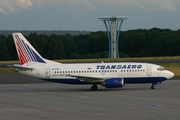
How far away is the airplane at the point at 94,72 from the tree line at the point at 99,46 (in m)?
101

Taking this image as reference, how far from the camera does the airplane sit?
45594 millimetres

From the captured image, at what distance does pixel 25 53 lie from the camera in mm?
47156

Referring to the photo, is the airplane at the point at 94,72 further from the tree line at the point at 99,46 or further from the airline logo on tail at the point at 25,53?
the tree line at the point at 99,46

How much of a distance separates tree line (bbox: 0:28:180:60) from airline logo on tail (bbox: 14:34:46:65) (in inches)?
3947

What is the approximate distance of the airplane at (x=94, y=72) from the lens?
1795 inches

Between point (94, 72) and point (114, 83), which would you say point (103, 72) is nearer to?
point (94, 72)

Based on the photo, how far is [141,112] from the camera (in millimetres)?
28344

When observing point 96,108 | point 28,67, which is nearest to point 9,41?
point 28,67

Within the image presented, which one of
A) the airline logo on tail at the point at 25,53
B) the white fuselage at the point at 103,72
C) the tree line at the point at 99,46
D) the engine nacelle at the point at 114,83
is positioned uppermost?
the tree line at the point at 99,46

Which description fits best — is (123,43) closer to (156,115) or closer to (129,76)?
(129,76)

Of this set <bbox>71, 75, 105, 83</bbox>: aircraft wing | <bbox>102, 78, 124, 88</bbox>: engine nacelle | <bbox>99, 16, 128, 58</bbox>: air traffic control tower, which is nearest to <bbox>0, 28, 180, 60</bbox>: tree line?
<bbox>99, 16, 128, 58</bbox>: air traffic control tower

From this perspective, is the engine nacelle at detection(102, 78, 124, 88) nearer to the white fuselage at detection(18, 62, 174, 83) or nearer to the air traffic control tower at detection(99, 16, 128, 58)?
the white fuselage at detection(18, 62, 174, 83)

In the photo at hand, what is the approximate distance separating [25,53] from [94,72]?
6.55 metres

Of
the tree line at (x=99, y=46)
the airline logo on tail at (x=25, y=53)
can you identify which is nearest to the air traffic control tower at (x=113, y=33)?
the tree line at (x=99, y=46)
